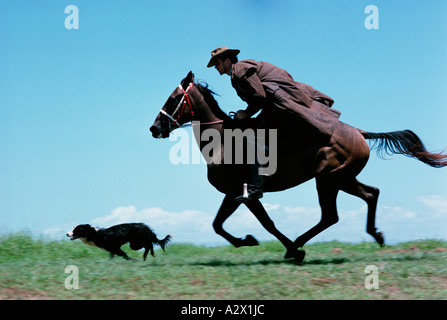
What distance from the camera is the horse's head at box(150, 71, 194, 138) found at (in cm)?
805

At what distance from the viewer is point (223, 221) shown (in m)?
8.15

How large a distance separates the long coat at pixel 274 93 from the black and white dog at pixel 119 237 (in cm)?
328

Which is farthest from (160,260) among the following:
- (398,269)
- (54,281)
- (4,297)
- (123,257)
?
(398,269)

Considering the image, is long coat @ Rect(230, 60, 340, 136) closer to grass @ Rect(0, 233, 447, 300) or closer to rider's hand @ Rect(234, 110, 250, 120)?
rider's hand @ Rect(234, 110, 250, 120)

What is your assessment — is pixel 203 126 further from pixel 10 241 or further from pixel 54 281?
pixel 10 241

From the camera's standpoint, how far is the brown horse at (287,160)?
792 cm

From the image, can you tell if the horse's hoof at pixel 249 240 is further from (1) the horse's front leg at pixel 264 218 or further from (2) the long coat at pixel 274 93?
(2) the long coat at pixel 274 93

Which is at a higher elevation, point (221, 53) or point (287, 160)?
point (221, 53)

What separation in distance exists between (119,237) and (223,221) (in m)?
2.26

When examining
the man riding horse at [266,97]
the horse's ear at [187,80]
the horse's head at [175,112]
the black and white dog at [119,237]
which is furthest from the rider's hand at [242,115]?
the black and white dog at [119,237]

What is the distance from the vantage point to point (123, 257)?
9445mm

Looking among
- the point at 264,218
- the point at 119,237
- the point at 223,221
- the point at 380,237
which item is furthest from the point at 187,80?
the point at 380,237

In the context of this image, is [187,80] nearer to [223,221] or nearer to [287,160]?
[287,160]
